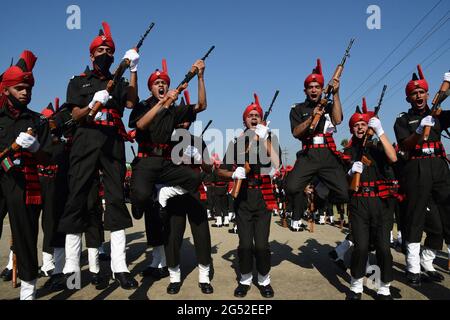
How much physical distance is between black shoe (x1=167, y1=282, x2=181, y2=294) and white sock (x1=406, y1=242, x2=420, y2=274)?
355cm

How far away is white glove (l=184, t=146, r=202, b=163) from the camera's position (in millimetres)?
5031

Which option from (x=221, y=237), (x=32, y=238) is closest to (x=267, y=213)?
(x=32, y=238)

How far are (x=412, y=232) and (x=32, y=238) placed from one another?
5.41 m

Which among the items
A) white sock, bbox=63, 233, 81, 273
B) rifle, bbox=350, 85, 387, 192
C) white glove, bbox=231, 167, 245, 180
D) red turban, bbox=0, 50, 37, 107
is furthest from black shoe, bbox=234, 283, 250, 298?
red turban, bbox=0, 50, 37, 107

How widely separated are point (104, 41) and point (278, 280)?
14.5 feet

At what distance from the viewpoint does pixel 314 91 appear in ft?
18.4

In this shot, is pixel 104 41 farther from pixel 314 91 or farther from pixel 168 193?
pixel 314 91

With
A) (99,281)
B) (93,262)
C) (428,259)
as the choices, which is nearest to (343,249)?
(428,259)

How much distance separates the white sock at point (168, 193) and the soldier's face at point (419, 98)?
411 cm

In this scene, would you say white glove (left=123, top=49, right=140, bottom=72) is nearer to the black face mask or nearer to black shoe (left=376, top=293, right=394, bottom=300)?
the black face mask

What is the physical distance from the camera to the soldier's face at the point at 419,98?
5.61m

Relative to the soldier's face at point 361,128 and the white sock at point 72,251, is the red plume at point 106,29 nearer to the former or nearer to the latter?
the white sock at point 72,251

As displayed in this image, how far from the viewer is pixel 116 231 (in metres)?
4.59
